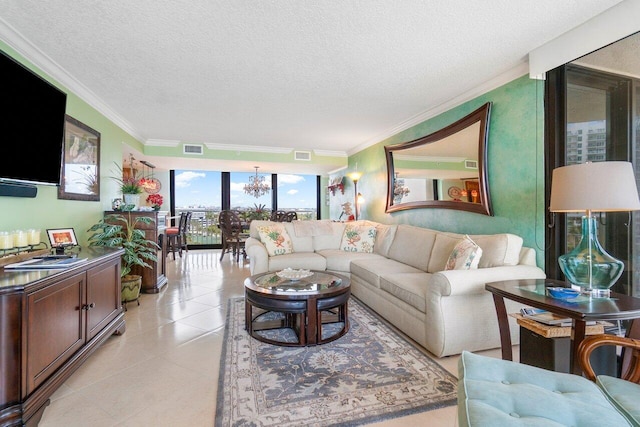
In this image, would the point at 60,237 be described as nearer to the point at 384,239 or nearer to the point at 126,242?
the point at 126,242

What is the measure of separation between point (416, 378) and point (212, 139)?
5.08 meters

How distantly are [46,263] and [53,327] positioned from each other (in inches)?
16.0

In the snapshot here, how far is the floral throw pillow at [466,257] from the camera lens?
2.36 meters

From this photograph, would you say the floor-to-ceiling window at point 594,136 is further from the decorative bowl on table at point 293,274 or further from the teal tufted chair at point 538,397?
the decorative bowl on table at point 293,274

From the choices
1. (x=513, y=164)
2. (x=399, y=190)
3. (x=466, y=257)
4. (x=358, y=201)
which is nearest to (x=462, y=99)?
(x=513, y=164)

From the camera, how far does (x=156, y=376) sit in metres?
1.99

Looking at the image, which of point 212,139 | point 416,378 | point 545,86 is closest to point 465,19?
point 545,86

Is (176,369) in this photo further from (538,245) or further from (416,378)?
(538,245)

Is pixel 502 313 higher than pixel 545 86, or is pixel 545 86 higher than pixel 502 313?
pixel 545 86

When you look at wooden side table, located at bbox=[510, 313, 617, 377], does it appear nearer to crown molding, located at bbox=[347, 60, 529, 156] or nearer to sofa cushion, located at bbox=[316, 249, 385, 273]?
crown molding, located at bbox=[347, 60, 529, 156]

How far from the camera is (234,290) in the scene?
4062mm

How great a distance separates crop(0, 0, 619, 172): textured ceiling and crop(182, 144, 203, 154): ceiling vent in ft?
5.83

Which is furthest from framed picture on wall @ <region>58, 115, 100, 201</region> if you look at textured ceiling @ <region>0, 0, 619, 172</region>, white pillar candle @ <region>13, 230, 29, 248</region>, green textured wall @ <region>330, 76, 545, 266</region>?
green textured wall @ <region>330, 76, 545, 266</region>

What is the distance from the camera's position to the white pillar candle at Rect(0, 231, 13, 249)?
1.93m
